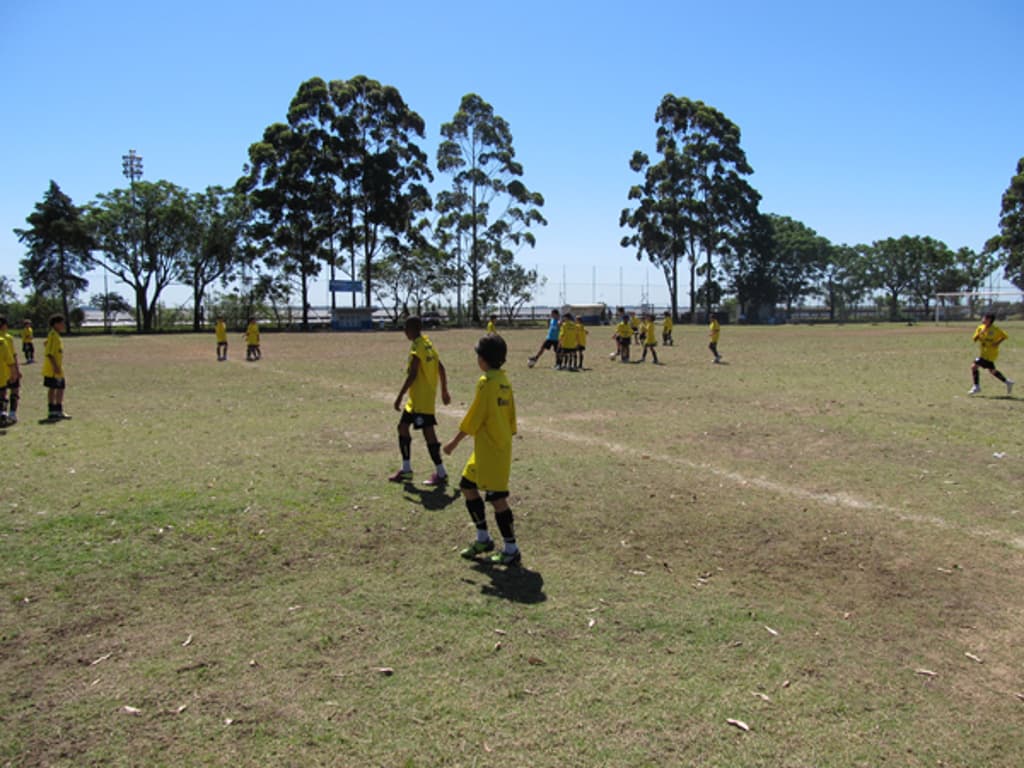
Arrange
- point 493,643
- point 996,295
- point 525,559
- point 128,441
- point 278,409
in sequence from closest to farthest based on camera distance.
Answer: point 493,643 → point 525,559 → point 128,441 → point 278,409 → point 996,295

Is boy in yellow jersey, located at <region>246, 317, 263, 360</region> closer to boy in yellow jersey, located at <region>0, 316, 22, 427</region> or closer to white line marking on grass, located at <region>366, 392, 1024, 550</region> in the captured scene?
boy in yellow jersey, located at <region>0, 316, 22, 427</region>

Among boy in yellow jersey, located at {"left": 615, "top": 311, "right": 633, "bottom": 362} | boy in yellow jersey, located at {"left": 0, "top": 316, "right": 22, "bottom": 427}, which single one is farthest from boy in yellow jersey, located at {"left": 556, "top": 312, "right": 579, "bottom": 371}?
boy in yellow jersey, located at {"left": 0, "top": 316, "right": 22, "bottom": 427}

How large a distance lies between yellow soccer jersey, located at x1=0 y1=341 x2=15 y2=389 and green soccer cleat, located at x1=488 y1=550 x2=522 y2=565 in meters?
10.2

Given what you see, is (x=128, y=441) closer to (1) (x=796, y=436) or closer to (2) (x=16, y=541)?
(2) (x=16, y=541)

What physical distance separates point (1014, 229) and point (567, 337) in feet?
208

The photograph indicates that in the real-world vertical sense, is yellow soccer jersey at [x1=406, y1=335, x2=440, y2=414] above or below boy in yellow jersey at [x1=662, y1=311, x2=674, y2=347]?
below

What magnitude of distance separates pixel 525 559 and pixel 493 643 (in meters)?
1.42

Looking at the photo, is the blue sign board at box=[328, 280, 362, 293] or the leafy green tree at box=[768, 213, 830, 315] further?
the leafy green tree at box=[768, 213, 830, 315]

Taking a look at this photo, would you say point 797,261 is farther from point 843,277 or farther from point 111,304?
point 111,304

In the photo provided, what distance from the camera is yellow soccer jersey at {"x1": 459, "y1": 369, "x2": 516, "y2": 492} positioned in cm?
540

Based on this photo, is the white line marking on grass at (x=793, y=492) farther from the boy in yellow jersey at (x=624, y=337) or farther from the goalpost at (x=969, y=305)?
the goalpost at (x=969, y=305)

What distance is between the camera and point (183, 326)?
59.5 meters

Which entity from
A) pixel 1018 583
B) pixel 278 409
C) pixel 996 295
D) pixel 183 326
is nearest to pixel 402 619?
pixel 1018 583

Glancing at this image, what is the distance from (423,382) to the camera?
7738 mm
